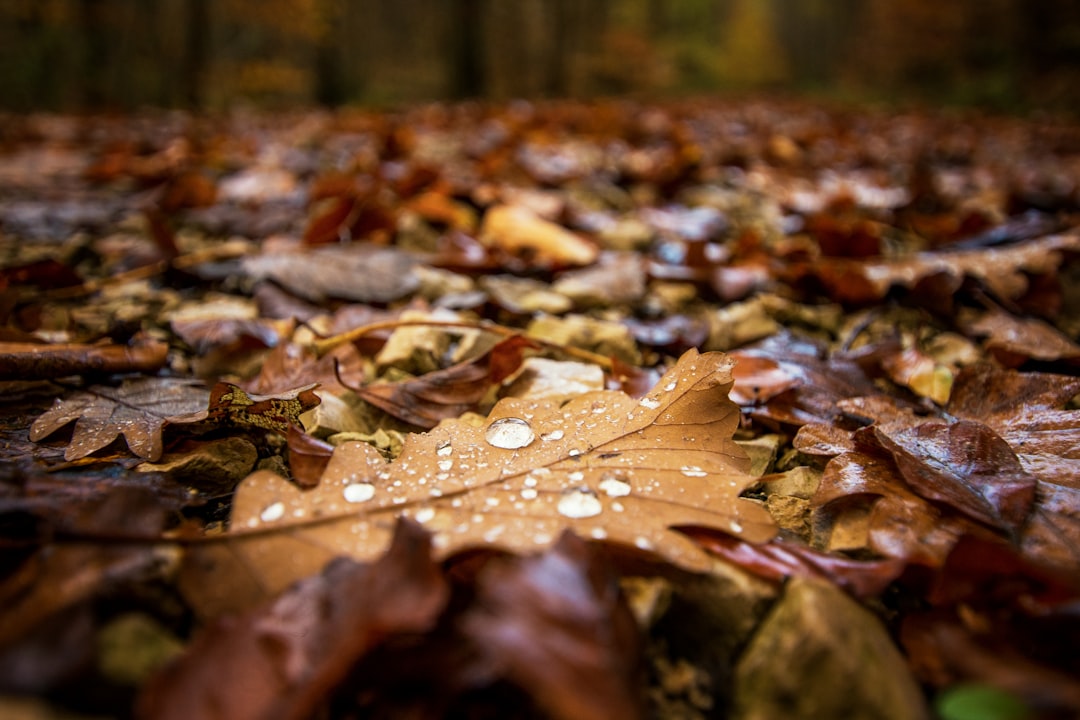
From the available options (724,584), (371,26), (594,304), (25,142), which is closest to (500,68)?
(371,26)

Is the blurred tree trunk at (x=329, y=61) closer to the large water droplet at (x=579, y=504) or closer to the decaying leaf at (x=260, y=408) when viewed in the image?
the decaying leaf at (x=260, y=408)

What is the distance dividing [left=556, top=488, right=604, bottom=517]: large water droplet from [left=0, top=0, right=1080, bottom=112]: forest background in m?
9.98

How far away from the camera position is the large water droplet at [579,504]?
23.5 inches

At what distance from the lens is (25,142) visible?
4062mm

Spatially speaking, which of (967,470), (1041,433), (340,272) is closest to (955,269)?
(1041,433)

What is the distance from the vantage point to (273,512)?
0.58m

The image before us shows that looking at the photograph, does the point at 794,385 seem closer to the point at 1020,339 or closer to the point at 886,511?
the point at 886,511

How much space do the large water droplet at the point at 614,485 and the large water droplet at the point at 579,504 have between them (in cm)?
2

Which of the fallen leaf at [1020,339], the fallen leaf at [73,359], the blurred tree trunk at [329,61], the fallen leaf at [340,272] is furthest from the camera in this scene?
the blurred tree trunk at [329,61]

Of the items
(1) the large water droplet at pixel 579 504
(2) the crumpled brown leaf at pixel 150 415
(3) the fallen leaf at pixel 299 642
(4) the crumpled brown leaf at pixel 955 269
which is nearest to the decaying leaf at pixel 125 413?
(2) the crumpled brown leaf at pixel 150 415

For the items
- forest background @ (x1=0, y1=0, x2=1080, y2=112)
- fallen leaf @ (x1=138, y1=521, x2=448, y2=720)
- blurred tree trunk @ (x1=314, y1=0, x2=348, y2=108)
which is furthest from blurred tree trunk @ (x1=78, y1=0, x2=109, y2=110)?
fallen leaf @ (x1=138, y1=521, x2=448, y2=720)

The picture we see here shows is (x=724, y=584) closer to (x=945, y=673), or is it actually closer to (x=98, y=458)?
(x=945, y=673)

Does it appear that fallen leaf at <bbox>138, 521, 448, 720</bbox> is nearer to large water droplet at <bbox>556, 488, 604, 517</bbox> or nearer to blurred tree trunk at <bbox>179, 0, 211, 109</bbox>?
large water droplet at <bbox>556, 488, 604, 517</bbox>

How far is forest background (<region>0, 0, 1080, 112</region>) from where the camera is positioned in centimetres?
948
